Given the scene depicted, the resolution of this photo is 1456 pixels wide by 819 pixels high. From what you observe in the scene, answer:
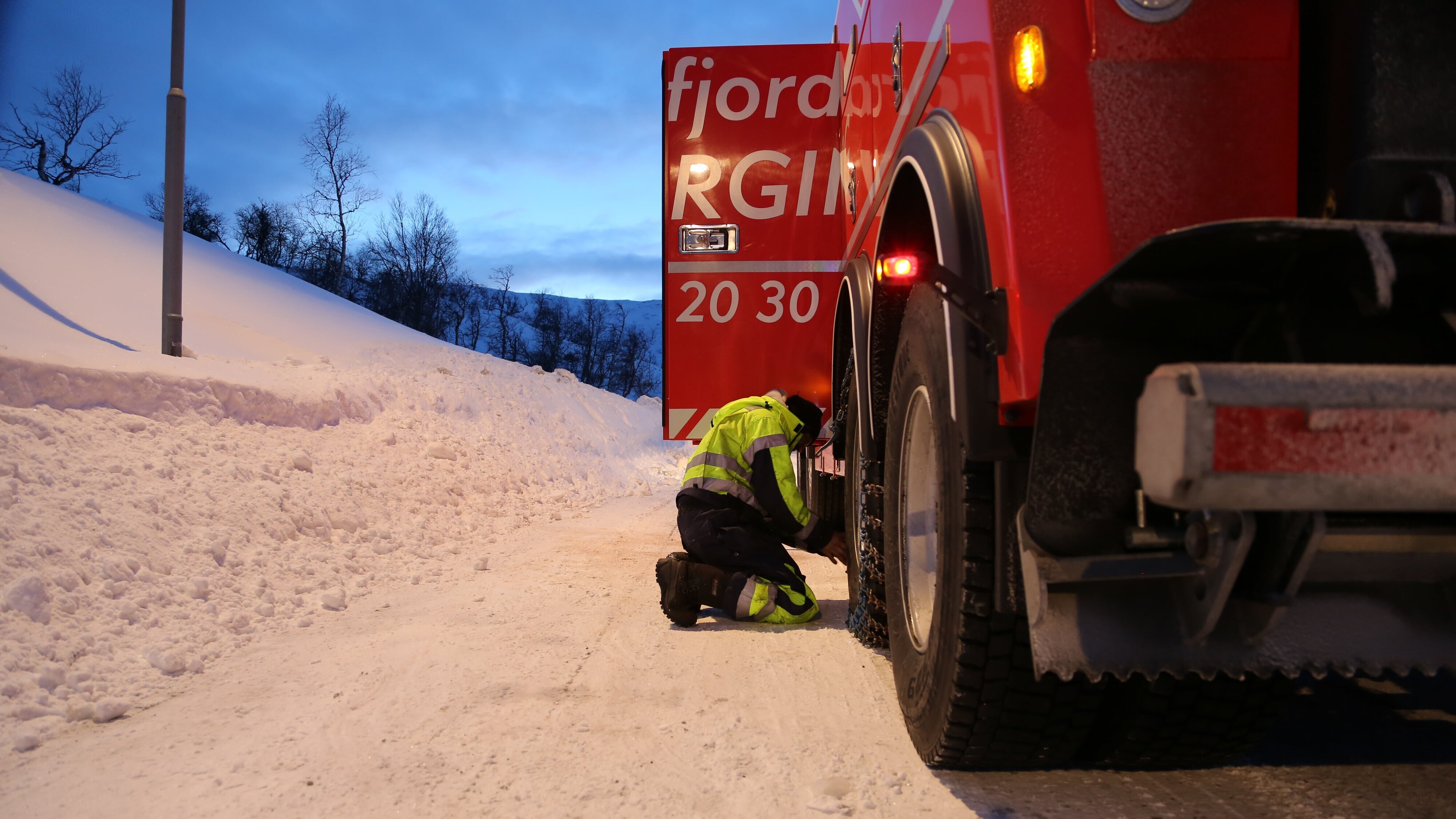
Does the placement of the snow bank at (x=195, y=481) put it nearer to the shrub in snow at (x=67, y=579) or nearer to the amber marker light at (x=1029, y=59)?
the shrub in snow at (x=67, y=579)

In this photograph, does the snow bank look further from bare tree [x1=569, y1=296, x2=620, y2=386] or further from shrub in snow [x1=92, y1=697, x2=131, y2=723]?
bare tree [x1=569, y1=296, x2=620, y2=386]

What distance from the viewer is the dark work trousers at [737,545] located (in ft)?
13.9

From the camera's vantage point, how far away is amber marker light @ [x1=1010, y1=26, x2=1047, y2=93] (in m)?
1.68

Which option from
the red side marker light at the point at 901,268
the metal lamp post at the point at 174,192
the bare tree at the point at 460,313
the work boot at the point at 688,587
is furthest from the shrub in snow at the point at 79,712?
the bare tree at the point at 460,313

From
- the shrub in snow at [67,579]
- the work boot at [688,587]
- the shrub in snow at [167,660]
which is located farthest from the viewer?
the work boot at [688,587]

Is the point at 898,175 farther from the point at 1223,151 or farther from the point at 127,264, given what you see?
the point at 127,264

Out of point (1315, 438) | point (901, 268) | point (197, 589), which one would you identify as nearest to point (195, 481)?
point (197, 589)

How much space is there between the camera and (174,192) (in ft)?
26.0

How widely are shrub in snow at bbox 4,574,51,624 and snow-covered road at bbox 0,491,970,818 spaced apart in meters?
0.67

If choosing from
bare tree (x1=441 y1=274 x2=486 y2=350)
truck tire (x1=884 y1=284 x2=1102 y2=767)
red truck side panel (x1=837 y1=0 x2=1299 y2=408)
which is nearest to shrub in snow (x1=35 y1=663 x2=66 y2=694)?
truck tire (x1=884 y1=284 x2=1102 y2=767)

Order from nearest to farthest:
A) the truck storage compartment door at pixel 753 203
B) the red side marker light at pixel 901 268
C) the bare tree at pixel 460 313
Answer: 1. the red side marker light at pixel 901 268
2. the truck storage compartment door at pixel 753 203
3. the bare tree at pixel 460 313

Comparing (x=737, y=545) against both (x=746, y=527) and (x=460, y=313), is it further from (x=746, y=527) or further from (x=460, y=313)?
(x=460, y=313)

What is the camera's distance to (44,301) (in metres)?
8.73

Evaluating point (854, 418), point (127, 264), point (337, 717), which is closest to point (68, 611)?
point (337, 717)
